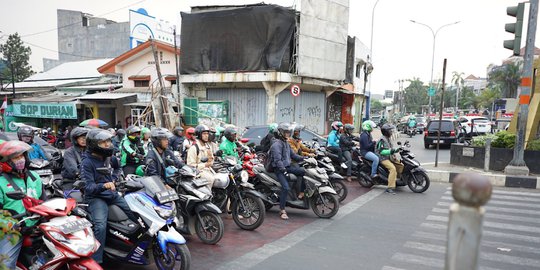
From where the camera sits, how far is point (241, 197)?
6199 millimetres

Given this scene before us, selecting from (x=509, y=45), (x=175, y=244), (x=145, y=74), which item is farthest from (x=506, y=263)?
(x=145, y=74)

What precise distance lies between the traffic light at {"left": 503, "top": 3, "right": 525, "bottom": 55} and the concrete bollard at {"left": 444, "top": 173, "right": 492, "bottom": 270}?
9312 millimetres

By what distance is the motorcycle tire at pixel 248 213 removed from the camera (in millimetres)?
6082

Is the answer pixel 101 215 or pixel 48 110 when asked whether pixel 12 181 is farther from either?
pixel 48 110

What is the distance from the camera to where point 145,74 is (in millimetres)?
21609

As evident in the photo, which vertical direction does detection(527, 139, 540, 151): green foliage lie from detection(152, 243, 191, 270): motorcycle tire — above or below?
above

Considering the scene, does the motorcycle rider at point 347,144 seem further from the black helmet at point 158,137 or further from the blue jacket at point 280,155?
the black helmet at point 158,137

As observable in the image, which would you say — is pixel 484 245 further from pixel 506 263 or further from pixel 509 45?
pixel 509 45

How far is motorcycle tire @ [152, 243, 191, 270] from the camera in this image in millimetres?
4008

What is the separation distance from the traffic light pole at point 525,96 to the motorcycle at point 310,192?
6857 millimetres

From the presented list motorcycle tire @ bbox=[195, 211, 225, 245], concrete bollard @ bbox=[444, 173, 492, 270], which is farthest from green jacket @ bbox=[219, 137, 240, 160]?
concrete bollard @ bbox=[444, 173, 492, 270]

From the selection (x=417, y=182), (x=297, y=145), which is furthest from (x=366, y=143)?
(x=297, y=145)

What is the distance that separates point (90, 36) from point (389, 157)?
3648cm

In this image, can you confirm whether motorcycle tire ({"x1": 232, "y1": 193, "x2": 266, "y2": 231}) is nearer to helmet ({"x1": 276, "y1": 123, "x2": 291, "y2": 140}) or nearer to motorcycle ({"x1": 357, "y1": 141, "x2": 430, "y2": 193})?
helmet ({"x1": 276, "y1": 123, "x2": 291, "y2": 140})
